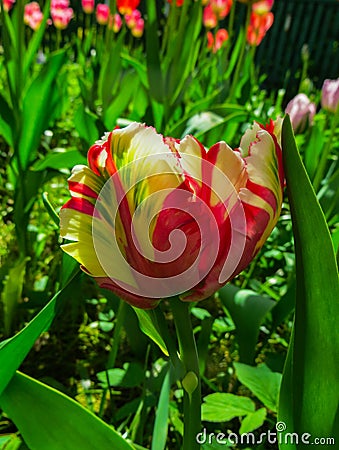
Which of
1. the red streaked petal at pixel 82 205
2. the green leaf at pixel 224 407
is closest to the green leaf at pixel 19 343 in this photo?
the red streaked petal at pixel 82 205

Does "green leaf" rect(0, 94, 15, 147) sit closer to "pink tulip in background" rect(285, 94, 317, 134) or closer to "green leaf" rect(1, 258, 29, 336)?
"green leaf" rect(1, 258, 29, 336)

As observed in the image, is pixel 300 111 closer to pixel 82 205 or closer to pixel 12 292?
pixel 12 292

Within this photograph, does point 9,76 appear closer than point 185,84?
Yes

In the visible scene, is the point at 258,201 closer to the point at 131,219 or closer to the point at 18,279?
the point at 131,219

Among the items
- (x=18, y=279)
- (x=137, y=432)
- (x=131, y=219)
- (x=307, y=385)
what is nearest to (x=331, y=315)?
(x=307, y=385)

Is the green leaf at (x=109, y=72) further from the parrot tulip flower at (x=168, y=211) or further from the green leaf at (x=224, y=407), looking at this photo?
the parrot tulip flower at (x=168, y=211)

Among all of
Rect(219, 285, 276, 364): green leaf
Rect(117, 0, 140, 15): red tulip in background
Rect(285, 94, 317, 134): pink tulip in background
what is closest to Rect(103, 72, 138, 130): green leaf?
Rect(285, 94, 317, 134): pink tulip in background
